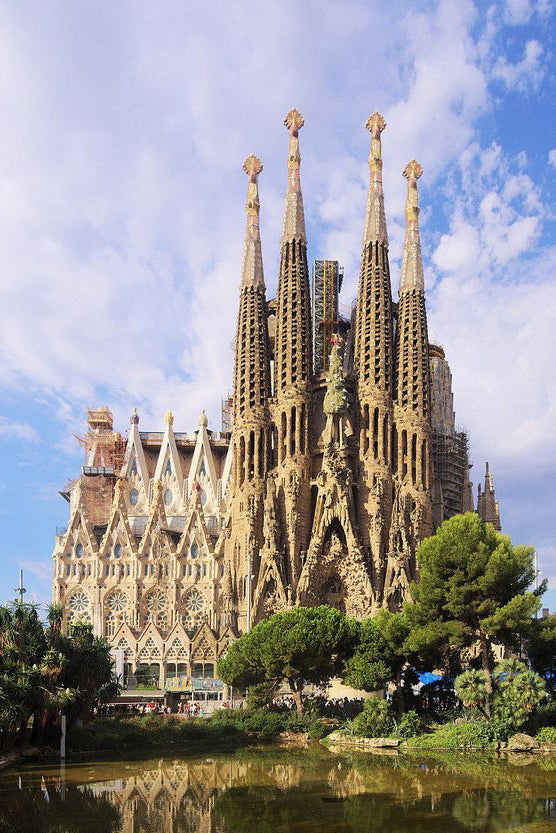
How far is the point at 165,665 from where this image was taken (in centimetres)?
5922

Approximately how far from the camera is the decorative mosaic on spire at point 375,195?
2507 inches

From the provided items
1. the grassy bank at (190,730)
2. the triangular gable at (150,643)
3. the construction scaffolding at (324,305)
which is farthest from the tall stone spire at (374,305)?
the grassy bank at (190,730)

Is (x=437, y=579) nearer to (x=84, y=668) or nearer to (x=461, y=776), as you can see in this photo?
(x=461, y=776)

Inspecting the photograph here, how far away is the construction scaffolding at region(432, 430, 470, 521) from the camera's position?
63.6 meters

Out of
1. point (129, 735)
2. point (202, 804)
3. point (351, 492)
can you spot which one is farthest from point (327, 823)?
point (351, 492)

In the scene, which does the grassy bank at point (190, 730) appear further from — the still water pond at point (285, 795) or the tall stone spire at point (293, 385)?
the tall stone spire at point (293, 385)

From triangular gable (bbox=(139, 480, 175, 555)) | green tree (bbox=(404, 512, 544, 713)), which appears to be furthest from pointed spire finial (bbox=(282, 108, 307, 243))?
green tree (bbox=(404, 512, 544, 713))

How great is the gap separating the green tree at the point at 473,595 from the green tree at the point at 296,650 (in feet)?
11.1

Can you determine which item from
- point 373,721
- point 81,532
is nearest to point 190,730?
point 373,721

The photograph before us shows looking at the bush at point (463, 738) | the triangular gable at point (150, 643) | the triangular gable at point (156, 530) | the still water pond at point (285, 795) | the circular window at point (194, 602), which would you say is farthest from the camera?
the triangular gable at point (156, 530)

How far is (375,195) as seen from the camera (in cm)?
6494

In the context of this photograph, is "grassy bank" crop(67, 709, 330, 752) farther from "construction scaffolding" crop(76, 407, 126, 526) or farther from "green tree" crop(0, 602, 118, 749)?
"construction scaffolding" crop(76, 407, 126, 526)

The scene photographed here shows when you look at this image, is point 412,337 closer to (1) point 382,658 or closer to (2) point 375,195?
(2) point 375,195

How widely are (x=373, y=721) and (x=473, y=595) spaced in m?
6.51
